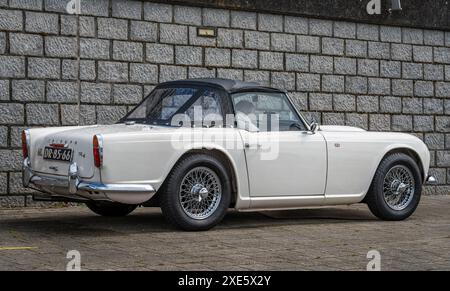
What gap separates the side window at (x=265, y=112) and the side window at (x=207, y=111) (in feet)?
0.60

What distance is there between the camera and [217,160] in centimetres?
880

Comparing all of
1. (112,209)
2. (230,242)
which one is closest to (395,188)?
(230,242)

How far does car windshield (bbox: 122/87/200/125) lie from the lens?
9156 millimetres

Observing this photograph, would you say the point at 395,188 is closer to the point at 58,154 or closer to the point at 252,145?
the point at 252,145

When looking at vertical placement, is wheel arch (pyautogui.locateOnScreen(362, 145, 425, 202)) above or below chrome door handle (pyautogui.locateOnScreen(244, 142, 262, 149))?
below

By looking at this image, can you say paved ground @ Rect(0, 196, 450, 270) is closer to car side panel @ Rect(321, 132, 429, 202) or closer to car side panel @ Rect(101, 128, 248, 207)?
car side panel @ Rect(321, 132, 429, 202)

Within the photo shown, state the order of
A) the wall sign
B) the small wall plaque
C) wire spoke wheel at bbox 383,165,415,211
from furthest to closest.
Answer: the wall sign → the small wall plaque → wire spoke wheel at bbox 383,165,415,211

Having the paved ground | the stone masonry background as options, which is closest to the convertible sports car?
the paved ground

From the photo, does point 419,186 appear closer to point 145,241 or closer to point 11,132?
point 145,241

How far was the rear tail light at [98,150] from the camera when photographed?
26.5 ft

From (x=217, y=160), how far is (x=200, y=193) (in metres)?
0.38

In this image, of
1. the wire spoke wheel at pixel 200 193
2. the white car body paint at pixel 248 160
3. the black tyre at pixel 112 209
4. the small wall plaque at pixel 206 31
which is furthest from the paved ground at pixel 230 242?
the small wall plaque at pixel 206 31

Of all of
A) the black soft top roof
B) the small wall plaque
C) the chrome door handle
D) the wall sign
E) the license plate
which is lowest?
the license plate

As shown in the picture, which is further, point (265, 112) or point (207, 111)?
point (265, 112)
